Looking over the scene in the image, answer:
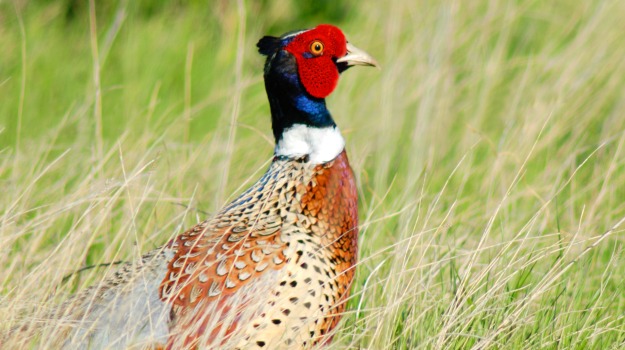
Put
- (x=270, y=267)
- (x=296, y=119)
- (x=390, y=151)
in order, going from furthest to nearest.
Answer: (x=390, y=151) → (x=296, y=119) → (x=270, y=267)

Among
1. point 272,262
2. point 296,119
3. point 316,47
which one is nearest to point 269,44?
point 316,47

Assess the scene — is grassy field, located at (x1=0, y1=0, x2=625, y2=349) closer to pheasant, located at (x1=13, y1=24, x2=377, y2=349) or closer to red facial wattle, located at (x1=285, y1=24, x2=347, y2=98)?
pheasant, located at (x1=13, y1=24, x2=377, y2=349)

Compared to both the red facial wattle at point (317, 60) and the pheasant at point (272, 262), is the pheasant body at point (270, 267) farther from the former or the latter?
the red facial wattle at point (317, 60)

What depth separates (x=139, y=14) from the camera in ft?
22.6

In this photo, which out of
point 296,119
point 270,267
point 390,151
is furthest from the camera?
point 390,151

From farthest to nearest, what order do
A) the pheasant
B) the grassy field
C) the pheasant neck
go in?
the pheasant neck, the grassy field, the pheasant

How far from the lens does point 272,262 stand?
128 inches

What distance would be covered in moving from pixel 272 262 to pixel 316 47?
2.84 ft

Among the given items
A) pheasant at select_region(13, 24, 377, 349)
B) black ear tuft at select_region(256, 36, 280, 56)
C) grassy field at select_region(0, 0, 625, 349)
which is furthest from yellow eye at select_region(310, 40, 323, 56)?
grassy field at select_region(0, 0, 625, 349)

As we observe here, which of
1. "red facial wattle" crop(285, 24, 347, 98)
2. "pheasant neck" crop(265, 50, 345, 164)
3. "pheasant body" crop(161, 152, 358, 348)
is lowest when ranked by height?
"pheasant body" crop(161, 152, 358, 348)

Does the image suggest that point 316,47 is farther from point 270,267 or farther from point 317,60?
point 270,267

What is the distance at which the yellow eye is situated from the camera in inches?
145

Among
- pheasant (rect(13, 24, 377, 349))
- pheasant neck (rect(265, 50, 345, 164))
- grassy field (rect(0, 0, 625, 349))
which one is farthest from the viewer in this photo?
pheasant neck (rect(265, 50, 345, 164))

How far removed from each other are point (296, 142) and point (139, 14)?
140 inches
